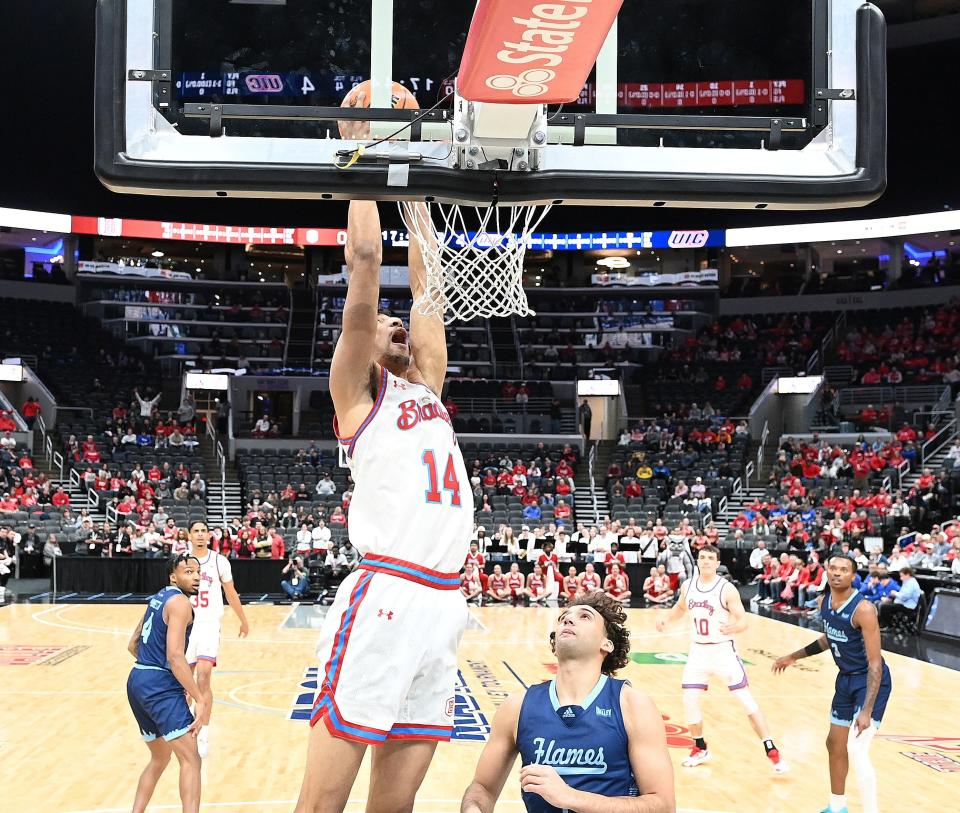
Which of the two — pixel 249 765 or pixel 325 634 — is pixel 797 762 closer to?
pixel 249 765

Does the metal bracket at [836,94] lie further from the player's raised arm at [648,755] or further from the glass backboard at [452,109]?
the player's raised arm at [648,755]

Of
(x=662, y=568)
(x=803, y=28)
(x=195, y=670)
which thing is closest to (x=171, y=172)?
(x=803, y=28)

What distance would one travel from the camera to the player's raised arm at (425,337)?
390 centimetres

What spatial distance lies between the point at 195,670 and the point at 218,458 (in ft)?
67.3

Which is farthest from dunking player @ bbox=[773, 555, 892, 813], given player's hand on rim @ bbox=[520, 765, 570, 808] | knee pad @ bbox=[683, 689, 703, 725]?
player's hand on rim @ bbox=[520, 765, 570, 808]

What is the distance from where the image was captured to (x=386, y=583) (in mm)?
3287

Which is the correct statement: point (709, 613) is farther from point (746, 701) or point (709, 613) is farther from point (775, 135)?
point (775, 135)

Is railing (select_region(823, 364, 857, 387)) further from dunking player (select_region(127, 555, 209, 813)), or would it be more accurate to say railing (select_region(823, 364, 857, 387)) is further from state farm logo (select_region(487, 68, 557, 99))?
state farm logo (select_region(487, 68, 557, 99))

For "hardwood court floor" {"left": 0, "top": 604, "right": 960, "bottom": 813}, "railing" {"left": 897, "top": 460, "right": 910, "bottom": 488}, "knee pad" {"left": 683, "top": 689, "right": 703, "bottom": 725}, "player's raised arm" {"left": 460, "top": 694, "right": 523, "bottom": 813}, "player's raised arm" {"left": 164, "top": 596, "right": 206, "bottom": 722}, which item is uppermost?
"player's raised arm" {"left": 460, "top": 694, "right": 523, "bottom": 813}

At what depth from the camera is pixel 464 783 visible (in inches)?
284

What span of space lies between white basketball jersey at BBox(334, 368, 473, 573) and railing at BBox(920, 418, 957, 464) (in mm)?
23447

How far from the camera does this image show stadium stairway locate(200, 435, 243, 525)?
2530 cm

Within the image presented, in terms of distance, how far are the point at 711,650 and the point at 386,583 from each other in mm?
5564

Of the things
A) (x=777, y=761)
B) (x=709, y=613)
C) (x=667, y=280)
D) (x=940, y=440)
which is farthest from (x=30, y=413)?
(x=777, y=761)
